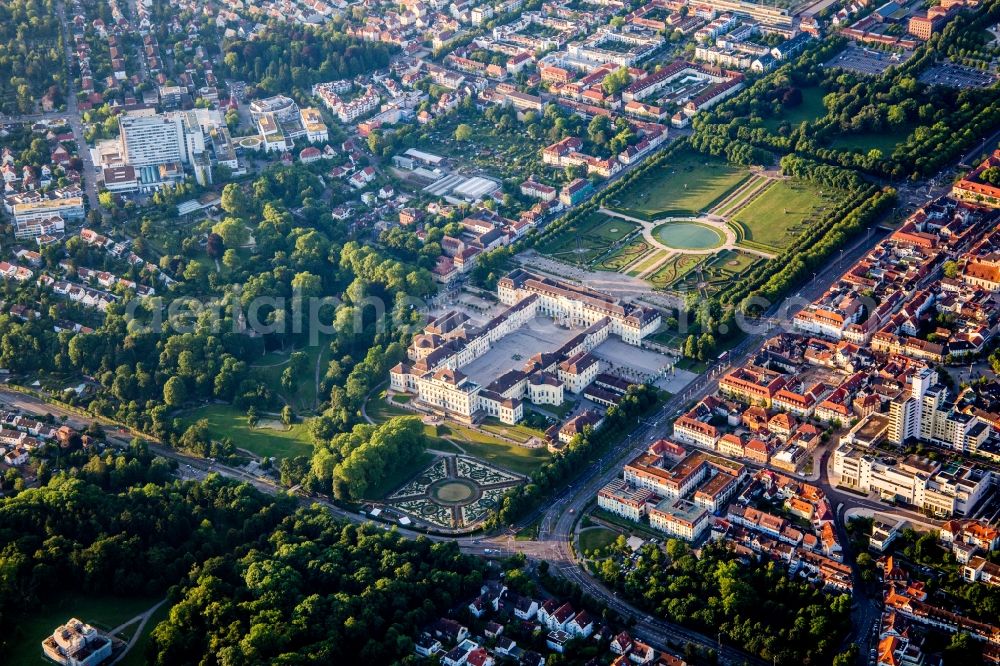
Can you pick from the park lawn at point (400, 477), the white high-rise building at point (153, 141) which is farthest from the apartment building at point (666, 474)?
the white high-rise building at point (153, 141)

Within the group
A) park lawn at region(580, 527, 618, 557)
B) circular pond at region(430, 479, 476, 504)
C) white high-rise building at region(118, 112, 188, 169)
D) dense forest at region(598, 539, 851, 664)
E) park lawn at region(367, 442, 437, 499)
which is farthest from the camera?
white high-rise building at region(118, 112, 188, 169)

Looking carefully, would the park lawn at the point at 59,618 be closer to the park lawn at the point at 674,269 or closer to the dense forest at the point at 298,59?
the park lawn at the point at 674,269

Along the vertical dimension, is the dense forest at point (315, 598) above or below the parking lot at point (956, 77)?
above

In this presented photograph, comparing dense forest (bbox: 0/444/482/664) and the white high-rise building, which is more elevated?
the white high-rise building

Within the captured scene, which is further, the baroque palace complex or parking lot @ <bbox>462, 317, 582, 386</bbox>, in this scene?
parking lot @ <bbox>462, 317, 582, 386</bbox>

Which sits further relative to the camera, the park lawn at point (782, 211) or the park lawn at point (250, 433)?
the park lawn at point (782, 211)

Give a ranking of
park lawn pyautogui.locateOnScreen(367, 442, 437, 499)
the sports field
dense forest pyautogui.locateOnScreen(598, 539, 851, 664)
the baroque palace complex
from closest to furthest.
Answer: dense forest pyautogui.locateOnScreen(598, 539, 851, 664) → park lawn pyautogui.locateOnScreen(367, 442, 437, 499) → the baroque palace complex → the sports field

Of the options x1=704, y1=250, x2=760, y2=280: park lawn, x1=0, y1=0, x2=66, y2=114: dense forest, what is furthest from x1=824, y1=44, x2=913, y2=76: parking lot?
x1=0, y1=0, x2=66, y2=114: dense forest

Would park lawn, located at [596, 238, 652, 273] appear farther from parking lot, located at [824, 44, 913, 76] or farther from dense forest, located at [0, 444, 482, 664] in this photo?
parking lot, located at [824, 44, 913, 76]
